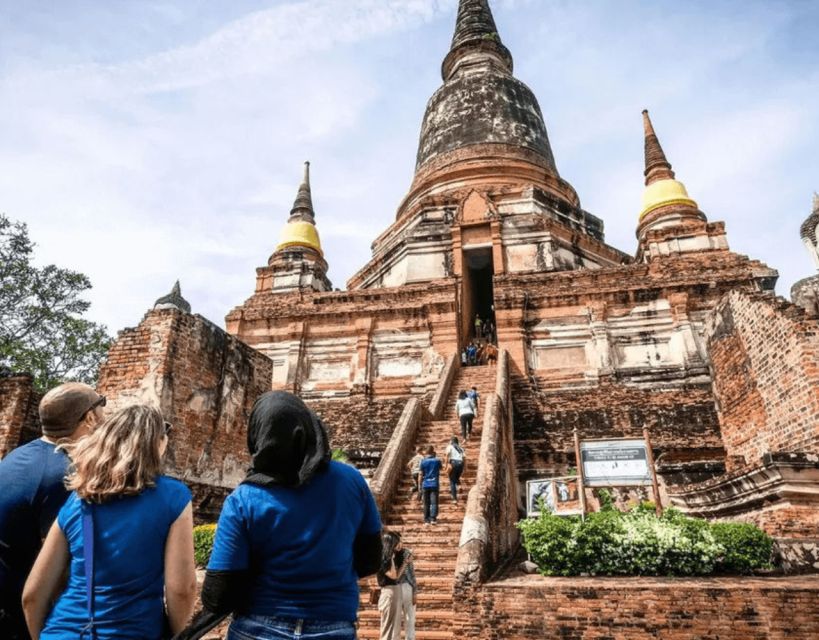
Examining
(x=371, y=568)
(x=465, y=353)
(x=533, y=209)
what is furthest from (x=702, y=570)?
(x=533, y=209)

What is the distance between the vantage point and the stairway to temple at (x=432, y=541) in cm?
586

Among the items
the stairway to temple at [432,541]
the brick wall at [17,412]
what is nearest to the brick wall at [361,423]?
the stairway to temple at [432,541]

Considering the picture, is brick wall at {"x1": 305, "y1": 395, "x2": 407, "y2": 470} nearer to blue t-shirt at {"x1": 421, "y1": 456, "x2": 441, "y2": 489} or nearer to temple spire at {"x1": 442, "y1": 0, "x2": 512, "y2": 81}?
blue t-shirt at {"x1": 421, "y1": 456, "x2": 441, "y2": 489}

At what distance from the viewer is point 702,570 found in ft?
19.7

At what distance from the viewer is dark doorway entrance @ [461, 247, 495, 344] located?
19.3 metres

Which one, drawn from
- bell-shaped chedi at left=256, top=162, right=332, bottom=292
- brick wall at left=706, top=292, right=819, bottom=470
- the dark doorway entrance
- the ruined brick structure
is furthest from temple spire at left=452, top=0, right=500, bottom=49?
brick wall at left=706, top=292, right=819, bottom=470

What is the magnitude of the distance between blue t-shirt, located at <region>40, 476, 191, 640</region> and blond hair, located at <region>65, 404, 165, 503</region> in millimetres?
49

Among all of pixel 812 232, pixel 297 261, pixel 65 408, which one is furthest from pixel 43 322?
pixel 812 232

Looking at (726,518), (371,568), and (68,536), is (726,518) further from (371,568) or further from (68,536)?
(68,536)

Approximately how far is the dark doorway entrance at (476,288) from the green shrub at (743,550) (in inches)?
469

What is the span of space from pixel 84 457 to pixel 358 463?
9.65m

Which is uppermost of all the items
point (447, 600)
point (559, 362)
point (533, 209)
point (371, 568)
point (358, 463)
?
point (533, 209)

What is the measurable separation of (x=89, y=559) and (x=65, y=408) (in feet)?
3.01

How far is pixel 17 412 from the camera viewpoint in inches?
320
